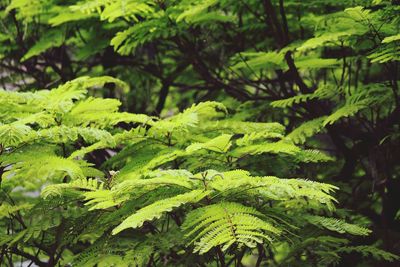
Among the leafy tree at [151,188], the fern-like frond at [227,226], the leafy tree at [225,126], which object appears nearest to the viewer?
the fern-like frond at [227,226]

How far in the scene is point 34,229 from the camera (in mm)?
2750

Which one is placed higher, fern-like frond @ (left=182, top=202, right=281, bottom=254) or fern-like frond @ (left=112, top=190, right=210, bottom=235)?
fern-like frond @ (left=112, top=190, right=210, bottom=235)

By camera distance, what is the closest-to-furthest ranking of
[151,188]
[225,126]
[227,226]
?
1. [227,226]
2. [151,188]
3. [225,126]

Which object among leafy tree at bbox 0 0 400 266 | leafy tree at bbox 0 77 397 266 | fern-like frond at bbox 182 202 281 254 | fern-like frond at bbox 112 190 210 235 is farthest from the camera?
leafy tree at bbox 0 0 400 266

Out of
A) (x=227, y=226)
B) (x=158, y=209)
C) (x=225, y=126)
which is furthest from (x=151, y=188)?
(x=225, y=126)

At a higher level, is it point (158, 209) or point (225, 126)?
point (158, 209)

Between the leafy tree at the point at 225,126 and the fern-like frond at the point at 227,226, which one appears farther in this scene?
the leafy tree at the point at 225,126

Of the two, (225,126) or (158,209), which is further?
(225,126)

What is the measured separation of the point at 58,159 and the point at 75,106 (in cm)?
63

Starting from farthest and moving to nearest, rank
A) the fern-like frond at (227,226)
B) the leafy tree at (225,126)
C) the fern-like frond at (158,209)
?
the leafy tree at (225,126)
the fern-like frond at (158,209)
the fern-like frond at (227,226)

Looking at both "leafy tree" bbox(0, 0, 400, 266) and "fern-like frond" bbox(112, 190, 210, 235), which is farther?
"leafy tree" bbox(0, 0, 400, 266)

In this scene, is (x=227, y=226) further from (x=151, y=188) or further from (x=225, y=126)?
(x=225, y=126)

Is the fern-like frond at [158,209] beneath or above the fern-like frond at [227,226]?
above

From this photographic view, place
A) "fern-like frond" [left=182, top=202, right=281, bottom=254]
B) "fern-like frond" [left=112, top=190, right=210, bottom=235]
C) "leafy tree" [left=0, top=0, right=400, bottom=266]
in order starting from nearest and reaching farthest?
"fern-like frond" [left=182, top=202, right=281, bottom=254] < "fern-like frond" [left=112, top=190, right=210, bottom=235] < "leafy tree" [left=0, top=0, right=400, bottom=266]
